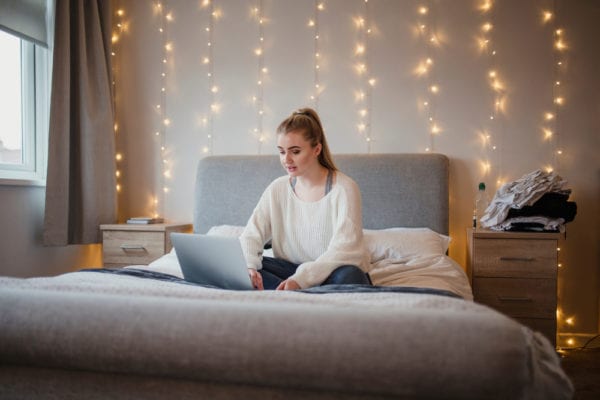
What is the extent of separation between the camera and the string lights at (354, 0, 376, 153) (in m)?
3.11

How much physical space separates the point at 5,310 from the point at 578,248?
2981mm

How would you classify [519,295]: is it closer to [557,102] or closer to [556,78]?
[557,102]

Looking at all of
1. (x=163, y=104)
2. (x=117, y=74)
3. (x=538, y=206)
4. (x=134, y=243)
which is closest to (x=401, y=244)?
(x=538, y=206)

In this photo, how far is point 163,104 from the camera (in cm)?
343

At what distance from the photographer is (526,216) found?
253 cm

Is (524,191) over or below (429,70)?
below

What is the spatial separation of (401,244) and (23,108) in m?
2.49

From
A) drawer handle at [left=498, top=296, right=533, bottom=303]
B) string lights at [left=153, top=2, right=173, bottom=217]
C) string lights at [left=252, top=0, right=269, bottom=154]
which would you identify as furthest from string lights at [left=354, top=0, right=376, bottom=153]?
string lights at [left=153, top=2, right=173, bottom=217]

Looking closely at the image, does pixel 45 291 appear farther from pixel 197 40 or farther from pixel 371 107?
pixel 197 40

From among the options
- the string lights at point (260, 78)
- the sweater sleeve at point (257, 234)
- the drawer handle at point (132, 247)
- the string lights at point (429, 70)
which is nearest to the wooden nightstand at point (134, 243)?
the drawer handle at point (132, 247)

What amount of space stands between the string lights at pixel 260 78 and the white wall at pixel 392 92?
0.10 feet

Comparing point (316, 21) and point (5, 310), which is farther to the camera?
point (316, 21)

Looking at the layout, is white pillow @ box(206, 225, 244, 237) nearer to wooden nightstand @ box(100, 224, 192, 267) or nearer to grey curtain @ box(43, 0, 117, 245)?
wooden nightstand @ box(100, 224, 192, 267)

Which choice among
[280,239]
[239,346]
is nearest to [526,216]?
[280,239]
